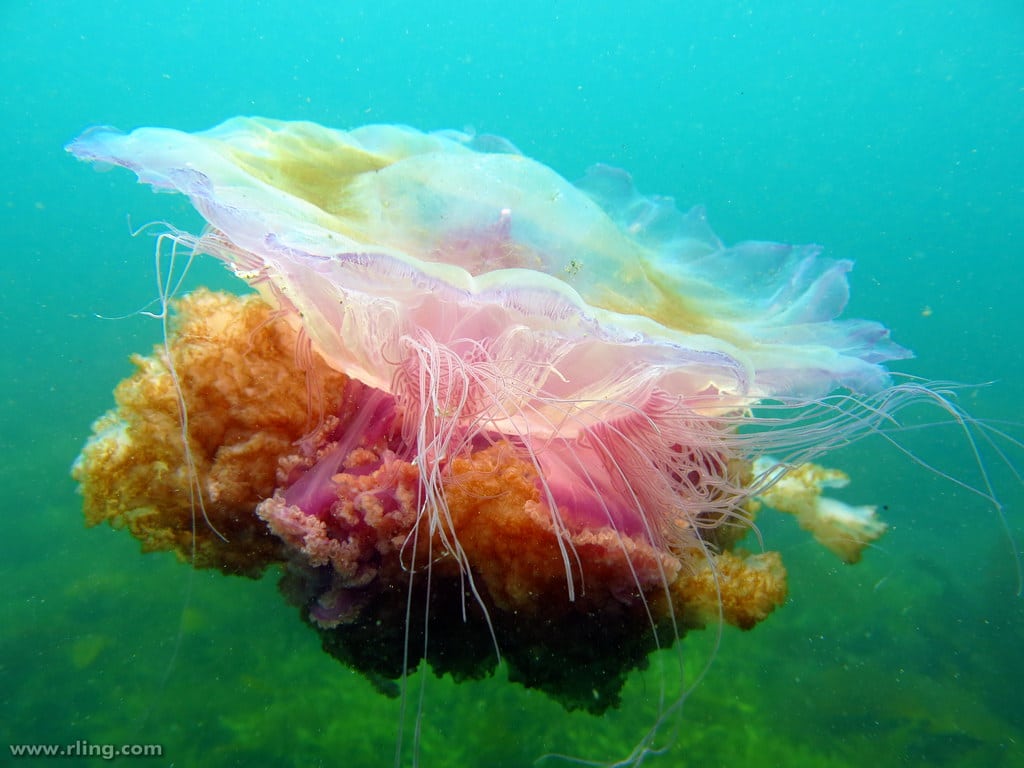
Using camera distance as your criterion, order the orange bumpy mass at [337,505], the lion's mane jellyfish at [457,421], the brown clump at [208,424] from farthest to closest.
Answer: the brown clump at [208,424] < the orange bumpy mass at [337,505] < the lion's mane jellyfish at [457,421]

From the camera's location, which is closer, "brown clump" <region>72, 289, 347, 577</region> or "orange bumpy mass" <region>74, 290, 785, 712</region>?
"orange bumpy mass" <region>74, 290, 785, 712</region>

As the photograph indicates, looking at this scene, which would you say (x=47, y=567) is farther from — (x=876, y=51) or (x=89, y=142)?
(x=876, y=51)

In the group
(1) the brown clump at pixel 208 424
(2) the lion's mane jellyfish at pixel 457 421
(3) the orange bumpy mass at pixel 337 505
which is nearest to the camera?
(2) the lion's mane jellyfish at pixel 457 421

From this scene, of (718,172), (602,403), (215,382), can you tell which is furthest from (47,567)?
(718,172)

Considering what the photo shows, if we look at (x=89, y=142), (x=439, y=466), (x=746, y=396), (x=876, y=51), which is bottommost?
(x=439, y=466)

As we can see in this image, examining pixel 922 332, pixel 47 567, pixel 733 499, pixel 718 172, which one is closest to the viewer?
pixel 733 499

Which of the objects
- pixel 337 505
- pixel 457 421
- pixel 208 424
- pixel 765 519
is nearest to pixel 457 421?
pixel 457 421
